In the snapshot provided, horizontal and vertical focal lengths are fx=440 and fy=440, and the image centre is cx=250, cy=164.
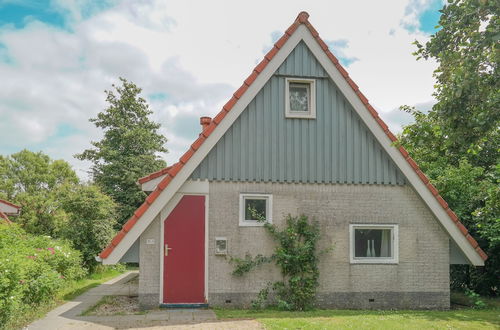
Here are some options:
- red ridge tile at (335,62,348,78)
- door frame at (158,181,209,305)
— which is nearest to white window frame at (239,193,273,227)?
door frame at (158,181,209,305)

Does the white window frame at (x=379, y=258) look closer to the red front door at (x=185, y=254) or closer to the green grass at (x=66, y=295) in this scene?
the red front door at (x=185, y=254)

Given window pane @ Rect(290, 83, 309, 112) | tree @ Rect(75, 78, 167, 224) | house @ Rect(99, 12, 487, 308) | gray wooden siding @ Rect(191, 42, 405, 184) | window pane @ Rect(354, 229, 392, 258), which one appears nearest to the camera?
house @ Rect(99, 12, 487, 308)

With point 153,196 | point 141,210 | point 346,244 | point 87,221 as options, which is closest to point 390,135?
point 346,244

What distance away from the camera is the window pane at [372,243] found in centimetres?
1134

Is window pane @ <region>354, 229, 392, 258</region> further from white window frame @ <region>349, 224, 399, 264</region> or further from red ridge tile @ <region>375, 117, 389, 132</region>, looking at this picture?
red ridge tile @ <region>375, 117, 389, 132</region>

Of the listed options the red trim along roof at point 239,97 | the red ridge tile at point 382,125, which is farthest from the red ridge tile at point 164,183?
the red ridge tile at point 382,125

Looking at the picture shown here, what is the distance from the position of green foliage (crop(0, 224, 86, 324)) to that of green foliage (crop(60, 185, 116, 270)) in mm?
3256

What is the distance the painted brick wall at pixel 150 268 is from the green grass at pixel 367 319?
5.05 ft

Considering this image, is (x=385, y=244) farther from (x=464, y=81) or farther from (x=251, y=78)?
(x=251, y=78)

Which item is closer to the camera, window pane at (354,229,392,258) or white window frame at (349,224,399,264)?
white window frame at (349,224,399,264)

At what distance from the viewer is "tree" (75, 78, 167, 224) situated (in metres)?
30.4

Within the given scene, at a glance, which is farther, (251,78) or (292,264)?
(251,78)

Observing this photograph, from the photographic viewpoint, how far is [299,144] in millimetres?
11188

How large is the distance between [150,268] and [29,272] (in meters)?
2.54
